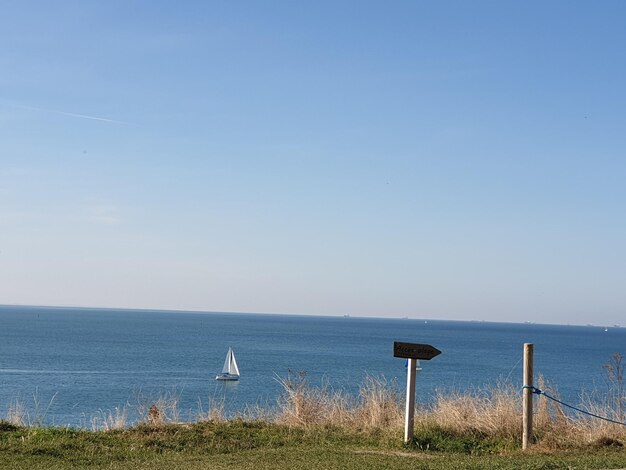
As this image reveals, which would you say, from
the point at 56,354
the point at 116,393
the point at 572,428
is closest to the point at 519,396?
the point at 572,428

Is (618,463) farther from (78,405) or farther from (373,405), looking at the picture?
(78,405)

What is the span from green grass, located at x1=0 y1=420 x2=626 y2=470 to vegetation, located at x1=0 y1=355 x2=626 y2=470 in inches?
0.6

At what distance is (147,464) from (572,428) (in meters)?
7.66

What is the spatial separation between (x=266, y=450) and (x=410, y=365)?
281 centimetres

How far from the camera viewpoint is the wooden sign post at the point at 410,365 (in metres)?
13.4

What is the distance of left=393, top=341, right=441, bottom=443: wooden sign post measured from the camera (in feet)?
43.9

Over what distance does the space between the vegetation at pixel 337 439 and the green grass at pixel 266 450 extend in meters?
0.02

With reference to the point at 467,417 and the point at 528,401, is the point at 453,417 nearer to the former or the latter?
the point at 467,417

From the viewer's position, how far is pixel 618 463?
11.1 m

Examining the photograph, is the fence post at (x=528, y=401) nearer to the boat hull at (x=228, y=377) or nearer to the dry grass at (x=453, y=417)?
the dry grass at (x=453, y=417)

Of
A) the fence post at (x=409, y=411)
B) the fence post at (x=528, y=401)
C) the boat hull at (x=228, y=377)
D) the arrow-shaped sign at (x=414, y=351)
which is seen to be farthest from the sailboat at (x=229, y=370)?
the fence post at (x=528, y=401)

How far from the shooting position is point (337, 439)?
1391 centimetres

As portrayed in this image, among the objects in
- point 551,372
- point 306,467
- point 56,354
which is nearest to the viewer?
point 306,467

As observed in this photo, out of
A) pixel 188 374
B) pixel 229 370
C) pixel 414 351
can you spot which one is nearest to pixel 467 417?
pixel 414 351
